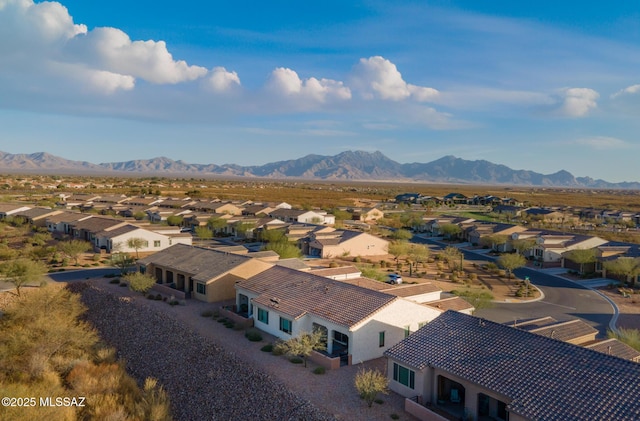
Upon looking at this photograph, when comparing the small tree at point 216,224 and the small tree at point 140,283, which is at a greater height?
the small tree at point 216,224

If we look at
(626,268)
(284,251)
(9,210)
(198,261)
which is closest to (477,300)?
(626,268)

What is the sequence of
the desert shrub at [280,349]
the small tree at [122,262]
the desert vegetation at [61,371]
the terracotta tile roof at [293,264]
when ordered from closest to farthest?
the desert vegetation at [61,371] → the desert shrub at [280,349] → the terracotta tile roof at [293,264] → the small tree at [122,262]

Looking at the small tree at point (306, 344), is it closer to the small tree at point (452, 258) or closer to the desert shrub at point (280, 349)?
the desert shrub at point (280, 349)

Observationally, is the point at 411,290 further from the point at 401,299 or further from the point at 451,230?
the point at 451,230

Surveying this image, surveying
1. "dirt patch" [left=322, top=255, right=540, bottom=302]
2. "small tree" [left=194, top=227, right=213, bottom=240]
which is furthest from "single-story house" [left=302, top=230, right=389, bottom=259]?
"small tree" [left=194, top=227, right=213, bottom=240]

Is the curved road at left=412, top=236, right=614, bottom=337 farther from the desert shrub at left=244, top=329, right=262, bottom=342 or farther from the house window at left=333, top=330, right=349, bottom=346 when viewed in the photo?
the desert shrub at left=244, top=329, right=262, bottom=342

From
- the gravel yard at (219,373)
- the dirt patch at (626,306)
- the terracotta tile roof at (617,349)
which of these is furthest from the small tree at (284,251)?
the terracotta tile roof at (617,349)
